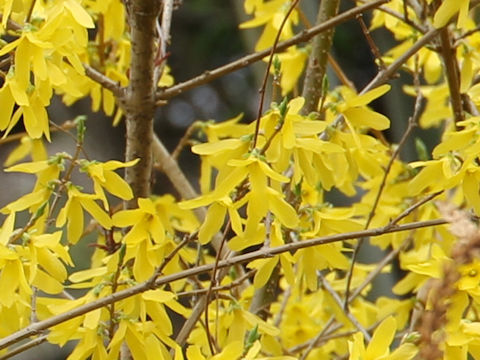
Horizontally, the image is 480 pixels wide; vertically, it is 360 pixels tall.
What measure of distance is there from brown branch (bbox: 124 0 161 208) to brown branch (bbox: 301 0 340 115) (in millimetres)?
286

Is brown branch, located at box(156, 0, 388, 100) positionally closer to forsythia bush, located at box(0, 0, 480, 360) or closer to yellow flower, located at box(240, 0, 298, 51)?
forsythia bush, located at box(0, 0, 480, 360)

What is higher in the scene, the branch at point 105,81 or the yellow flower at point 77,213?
the branch at point 105,81

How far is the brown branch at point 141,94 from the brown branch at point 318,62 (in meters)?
0.29

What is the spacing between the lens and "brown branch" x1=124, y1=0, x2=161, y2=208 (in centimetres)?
141

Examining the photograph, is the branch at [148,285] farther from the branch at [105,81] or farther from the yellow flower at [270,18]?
the yellow flower at [270,18]

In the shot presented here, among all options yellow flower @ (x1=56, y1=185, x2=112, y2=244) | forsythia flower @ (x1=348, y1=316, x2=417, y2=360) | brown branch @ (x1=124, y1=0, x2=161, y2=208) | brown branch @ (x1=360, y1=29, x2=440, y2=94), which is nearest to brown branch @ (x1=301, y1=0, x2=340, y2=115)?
brown branch @ (x1=360, y1=29, x2=440, y2=94)

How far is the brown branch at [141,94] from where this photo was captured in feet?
4.64

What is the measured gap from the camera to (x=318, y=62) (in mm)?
1664

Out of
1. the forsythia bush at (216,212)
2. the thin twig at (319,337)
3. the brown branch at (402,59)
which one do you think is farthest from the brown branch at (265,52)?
the thin twig at (319,337)

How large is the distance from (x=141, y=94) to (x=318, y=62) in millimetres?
360

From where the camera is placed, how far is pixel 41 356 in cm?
529

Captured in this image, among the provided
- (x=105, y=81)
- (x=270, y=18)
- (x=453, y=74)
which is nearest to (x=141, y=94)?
(x=105, y=81)

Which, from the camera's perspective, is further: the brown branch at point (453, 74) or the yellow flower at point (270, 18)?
the yellow flower at point (270, 18)

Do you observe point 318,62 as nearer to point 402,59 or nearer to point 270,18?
point 270,18
